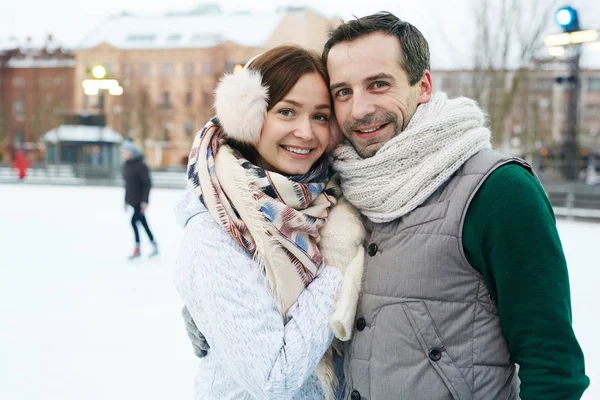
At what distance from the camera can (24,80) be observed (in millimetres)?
44469

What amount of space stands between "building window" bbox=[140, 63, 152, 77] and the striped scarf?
4485cm

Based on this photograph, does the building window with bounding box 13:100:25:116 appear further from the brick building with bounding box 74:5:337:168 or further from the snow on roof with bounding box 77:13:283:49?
the snow on roof with bounding box 77:13:283:49

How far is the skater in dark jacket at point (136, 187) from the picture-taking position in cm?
893

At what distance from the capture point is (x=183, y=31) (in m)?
44.8

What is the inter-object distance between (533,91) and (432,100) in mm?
23557

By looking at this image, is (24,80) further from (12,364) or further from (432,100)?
(432,100)

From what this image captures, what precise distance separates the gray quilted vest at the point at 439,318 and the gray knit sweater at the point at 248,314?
18 centimetres

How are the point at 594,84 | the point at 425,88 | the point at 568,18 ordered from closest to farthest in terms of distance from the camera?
1. the point at 425,88
2. the point at 568,18
3. the point at 594,84

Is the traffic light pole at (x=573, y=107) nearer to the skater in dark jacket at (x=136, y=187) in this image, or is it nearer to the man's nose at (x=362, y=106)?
the skater in dark jacket at (x=136, y=187)

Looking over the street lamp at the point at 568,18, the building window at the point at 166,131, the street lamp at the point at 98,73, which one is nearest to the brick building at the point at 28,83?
the building window at the point at 166,131

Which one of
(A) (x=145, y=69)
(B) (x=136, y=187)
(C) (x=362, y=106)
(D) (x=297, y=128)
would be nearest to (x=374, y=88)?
(C) (x=362, y=106)

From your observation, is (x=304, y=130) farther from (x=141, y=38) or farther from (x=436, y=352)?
(x=141, y=38)

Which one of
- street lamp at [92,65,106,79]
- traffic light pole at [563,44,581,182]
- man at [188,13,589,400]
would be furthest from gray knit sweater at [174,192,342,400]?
traffic light pole at [563,44,581,182]

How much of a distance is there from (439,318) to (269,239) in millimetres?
565
